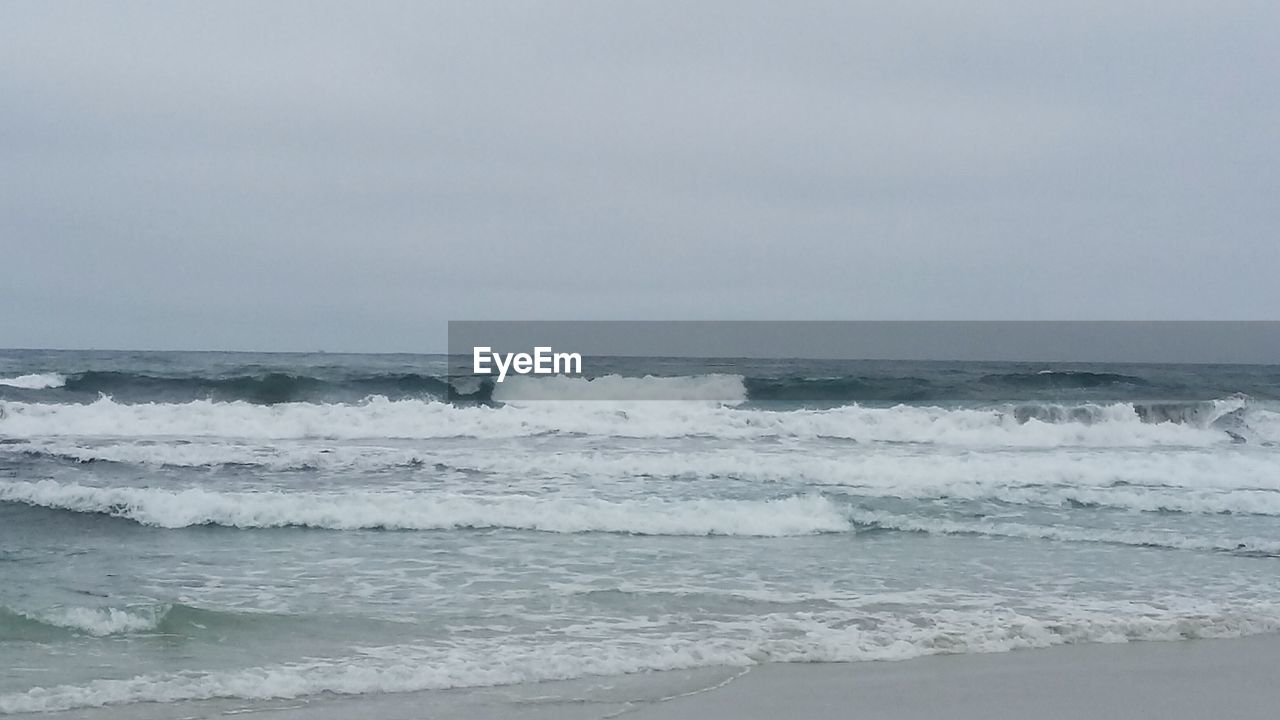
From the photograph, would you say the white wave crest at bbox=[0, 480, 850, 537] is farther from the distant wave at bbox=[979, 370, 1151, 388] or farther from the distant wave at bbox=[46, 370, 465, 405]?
the distant wave at bbox=[979, 370, 1151, 388]

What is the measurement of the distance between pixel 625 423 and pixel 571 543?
10693mm

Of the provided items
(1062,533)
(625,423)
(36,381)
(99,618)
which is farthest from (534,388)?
(99,618)

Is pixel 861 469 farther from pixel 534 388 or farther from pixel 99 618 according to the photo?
pixel 534 388

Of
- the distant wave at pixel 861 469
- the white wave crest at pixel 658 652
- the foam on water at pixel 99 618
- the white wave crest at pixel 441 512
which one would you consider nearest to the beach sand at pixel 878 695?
the white wave crest at pixel 658 652

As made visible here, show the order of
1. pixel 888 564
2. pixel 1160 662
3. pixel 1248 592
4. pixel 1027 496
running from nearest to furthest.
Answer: pixel 1160 662, pixel 1248 592, pixel 888 564, pixel 1027 496

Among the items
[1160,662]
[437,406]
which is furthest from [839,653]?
[437,406]

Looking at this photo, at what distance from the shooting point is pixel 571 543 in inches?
416

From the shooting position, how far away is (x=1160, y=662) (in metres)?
6.73

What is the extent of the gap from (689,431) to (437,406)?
5.44 meters

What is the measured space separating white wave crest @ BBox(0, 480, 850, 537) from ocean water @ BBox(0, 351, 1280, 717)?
41 mm

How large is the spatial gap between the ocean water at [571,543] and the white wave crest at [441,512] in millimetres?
41

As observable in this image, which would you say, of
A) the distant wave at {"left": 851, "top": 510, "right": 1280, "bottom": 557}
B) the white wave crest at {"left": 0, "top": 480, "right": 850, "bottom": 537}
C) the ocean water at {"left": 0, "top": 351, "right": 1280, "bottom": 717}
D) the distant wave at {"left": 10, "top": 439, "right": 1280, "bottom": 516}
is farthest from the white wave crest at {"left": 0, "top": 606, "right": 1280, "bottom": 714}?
the distant wave at {"left": 10, "top": 439, "right": 1280, "bottom": 516}

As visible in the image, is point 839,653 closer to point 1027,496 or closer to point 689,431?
point 1027,496

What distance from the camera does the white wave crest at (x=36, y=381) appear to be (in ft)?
93.1
